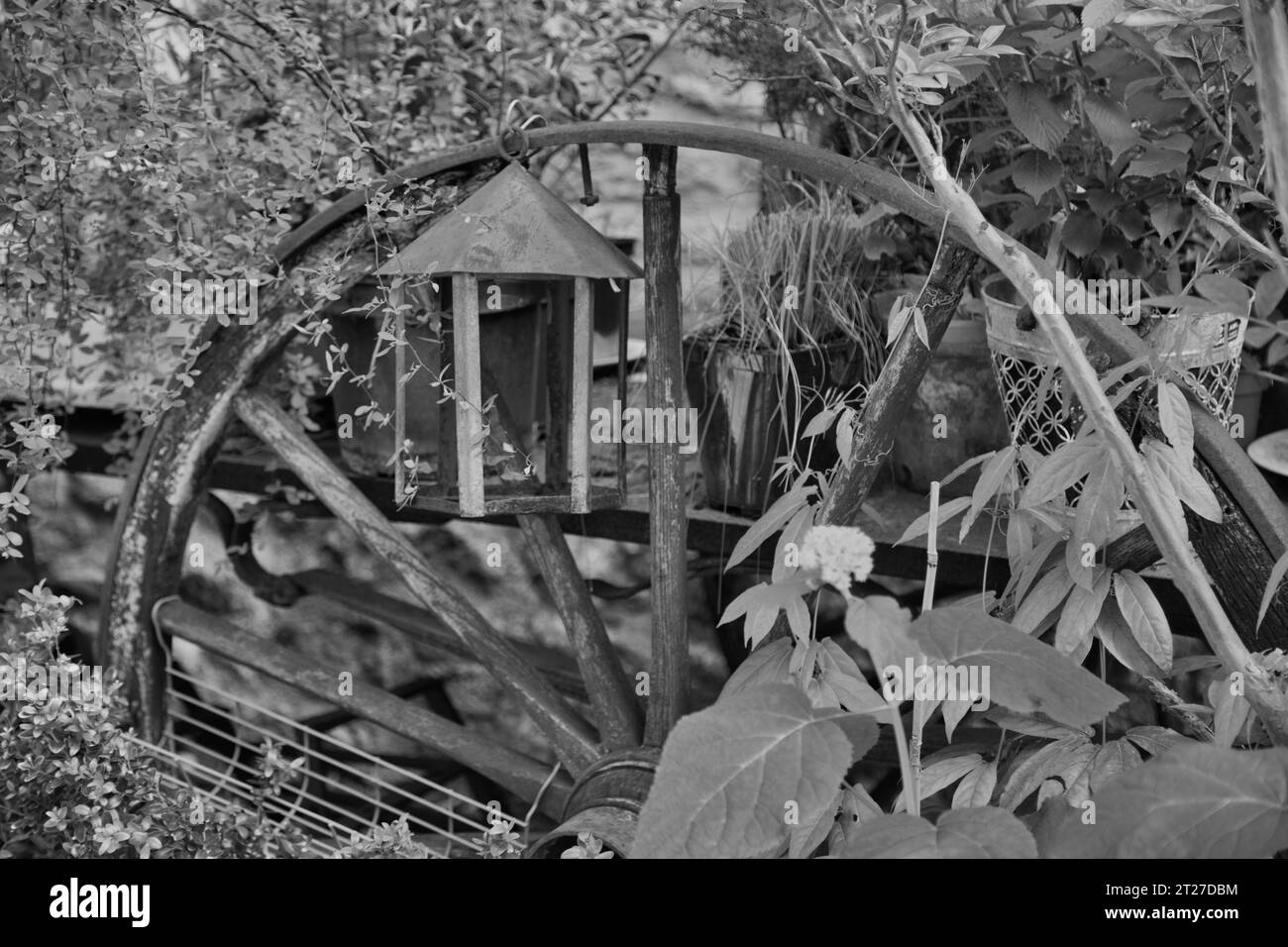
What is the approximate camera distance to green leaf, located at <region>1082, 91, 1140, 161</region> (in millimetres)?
1406

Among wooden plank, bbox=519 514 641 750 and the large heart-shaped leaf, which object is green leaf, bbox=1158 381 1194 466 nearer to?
the large heart-shaped leaf

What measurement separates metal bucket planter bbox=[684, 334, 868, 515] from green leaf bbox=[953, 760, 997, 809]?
522mm

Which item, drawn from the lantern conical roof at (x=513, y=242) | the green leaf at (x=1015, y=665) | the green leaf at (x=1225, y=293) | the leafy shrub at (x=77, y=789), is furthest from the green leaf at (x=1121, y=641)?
the leafy shrub at (x=77, y=789)

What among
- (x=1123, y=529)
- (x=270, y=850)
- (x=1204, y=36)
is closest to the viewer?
(x=1123, y=529)

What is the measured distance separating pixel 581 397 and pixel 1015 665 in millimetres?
627

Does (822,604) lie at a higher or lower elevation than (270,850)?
higher

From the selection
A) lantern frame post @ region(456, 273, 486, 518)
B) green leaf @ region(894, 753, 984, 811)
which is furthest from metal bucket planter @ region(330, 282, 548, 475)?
green leaf @ region(894, 753, 984, 811)

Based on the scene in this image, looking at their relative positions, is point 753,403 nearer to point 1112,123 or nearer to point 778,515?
point 778,515

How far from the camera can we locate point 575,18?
214cm

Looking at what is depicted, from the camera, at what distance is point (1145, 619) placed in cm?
120

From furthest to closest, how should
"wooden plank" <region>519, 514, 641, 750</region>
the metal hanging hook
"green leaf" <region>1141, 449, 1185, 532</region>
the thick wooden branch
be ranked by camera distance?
"wooden plank" <region>519, 514, 641, 750</region>
the metal hanging hook
"green leaf" <region>1141, 449, 1185, 532</region>
the thick wooden branch
